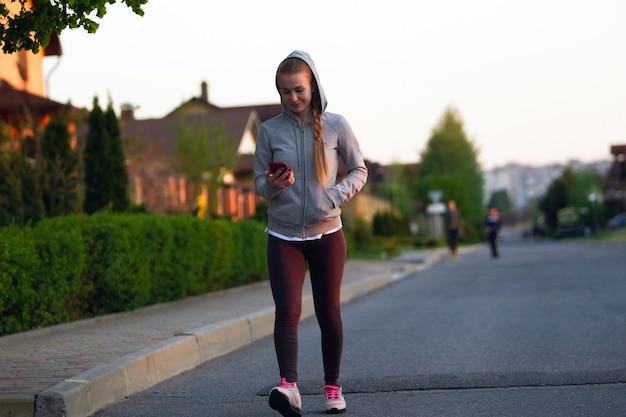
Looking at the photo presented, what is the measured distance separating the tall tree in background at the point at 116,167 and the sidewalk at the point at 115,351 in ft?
13.1

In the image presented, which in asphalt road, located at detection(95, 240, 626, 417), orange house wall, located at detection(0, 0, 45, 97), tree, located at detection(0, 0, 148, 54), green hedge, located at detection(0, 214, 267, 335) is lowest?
asphalt road, located at detection(95, 240, 626, 417)

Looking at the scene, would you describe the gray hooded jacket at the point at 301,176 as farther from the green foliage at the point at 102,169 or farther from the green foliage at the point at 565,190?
the green foliage at the point at 565,190

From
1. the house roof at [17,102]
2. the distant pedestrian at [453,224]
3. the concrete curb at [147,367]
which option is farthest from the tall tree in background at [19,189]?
the distant pedestrian at [453,224]

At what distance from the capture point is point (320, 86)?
17.5 ft

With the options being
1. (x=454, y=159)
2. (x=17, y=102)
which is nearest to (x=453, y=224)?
(x=17, y=102)

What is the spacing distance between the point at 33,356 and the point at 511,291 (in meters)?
9.54

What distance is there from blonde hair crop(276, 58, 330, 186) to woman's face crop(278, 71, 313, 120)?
0.08 ft

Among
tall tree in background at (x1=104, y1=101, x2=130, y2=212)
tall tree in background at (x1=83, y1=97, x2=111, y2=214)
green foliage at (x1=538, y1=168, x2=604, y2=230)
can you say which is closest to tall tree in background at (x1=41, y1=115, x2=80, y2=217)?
tall tree in background at (x1=83, y1=97, x2=111, y2=214)

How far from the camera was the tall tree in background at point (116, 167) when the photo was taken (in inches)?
658

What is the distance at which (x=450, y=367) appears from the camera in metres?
7.25

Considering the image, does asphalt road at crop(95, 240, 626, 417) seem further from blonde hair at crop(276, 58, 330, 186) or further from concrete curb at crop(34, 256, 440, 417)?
blonde hair at crop(276, 58, 330, 186)

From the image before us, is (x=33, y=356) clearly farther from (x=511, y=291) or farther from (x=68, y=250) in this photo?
(x=511, y=291)

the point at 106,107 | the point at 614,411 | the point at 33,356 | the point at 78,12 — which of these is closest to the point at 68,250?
the point at 33,356

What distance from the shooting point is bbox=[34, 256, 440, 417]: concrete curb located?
5754 mm
